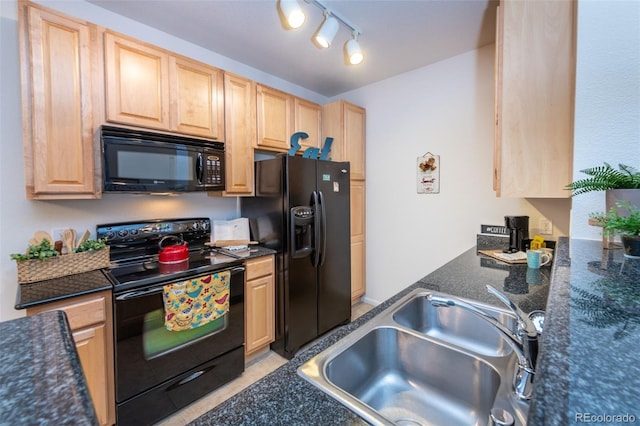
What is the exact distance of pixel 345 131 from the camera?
2.97 meters

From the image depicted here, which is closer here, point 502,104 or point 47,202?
point 502,104

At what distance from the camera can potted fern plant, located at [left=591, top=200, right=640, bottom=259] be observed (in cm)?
81

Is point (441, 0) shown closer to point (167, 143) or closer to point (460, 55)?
point (460, 55)

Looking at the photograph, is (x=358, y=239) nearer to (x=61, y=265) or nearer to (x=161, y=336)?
(x=161, y=336)

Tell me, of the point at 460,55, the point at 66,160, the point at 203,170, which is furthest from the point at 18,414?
the point at 460,55

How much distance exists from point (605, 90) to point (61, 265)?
2.67 meters

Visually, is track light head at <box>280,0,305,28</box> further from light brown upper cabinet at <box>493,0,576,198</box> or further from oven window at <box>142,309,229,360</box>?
oven window at <box>142,309,229,360</box>

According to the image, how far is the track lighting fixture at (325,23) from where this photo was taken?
4.93ft

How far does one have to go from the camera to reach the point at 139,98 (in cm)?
180

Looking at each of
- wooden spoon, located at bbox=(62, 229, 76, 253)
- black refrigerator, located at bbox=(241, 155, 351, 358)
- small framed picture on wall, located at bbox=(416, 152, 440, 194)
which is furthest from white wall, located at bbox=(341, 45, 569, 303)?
wooden spoon, located at bbox=(62, 229, 76, 253)

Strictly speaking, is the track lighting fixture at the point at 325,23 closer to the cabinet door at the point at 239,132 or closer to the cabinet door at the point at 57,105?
the cabinet door at the point at 239,132

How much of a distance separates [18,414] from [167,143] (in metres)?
1.78

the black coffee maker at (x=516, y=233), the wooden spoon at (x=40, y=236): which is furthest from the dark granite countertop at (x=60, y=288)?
the black coffee maker at (x=516, y=233)

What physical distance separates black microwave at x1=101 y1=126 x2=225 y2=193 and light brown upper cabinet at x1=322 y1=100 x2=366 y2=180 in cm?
128
